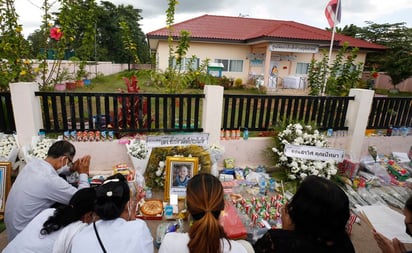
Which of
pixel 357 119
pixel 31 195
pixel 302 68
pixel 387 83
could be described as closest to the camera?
pixel 31 195

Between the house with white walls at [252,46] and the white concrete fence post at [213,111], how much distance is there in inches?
380

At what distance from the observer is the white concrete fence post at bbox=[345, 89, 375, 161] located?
4.28 meters

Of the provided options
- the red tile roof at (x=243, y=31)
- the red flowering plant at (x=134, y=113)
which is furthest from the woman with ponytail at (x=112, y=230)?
the red tile roof at (x=243, y=31)

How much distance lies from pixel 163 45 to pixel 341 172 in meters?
11.7

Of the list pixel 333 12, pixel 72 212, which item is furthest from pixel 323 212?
pixel 333 12

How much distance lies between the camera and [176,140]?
342cm

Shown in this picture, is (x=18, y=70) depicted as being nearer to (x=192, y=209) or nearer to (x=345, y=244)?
(x=192, y=209)

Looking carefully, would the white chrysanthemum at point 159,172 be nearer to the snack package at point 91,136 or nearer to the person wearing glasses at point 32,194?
the snack package at point 91,136

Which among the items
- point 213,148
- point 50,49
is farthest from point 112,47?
point 213,148

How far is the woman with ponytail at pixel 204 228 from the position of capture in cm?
124

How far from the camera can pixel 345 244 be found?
134 centimetres

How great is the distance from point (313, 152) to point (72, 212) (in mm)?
3112

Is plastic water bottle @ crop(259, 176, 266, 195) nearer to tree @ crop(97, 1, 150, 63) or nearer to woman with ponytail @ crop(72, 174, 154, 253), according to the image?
woman with ponytail @ crop(72, 174, 154, 253)

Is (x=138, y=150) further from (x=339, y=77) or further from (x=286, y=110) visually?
(x=339, y=77)
